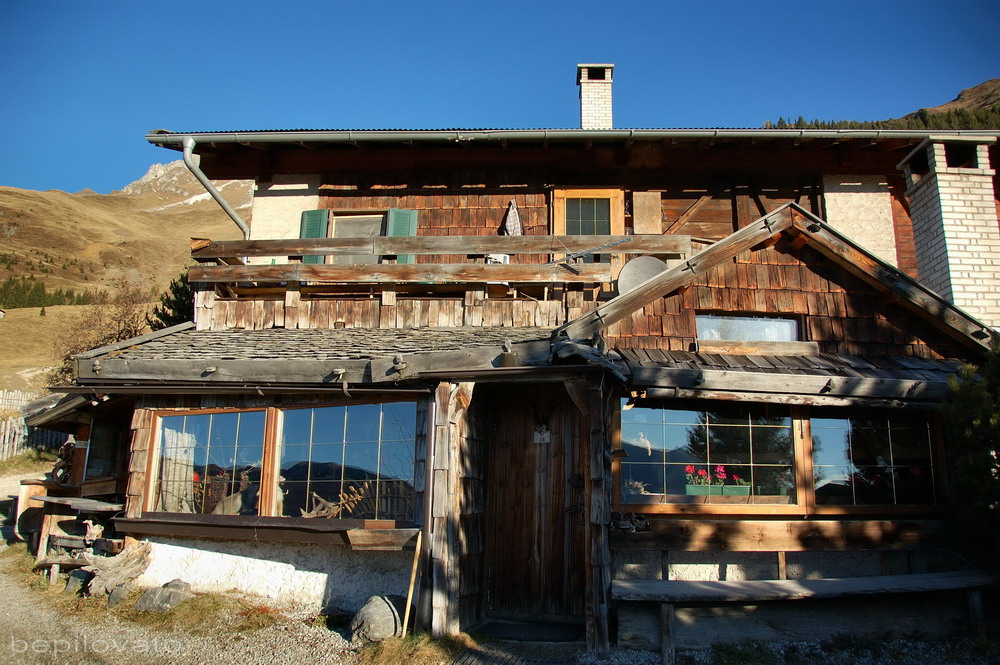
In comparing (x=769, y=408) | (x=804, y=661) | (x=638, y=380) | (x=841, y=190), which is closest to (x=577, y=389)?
(x=638, y=380)

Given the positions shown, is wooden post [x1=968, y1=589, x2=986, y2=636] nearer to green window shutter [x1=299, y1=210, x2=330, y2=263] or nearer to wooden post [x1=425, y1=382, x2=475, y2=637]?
wooden post [x1=425, y1=382, x2=475, y2=637]

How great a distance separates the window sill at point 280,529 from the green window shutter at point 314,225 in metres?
4.50

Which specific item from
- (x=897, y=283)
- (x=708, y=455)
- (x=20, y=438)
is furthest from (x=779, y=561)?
(x=20, y=438)

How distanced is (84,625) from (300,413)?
3100mm

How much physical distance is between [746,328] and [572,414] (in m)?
2.29

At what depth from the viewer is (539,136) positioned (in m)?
10.7

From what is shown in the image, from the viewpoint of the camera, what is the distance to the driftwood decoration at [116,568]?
8516 millimetres

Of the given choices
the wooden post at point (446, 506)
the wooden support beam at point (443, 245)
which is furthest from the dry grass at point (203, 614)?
the wooden support beam at point (443, 245)

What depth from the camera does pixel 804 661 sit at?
6.45 metres

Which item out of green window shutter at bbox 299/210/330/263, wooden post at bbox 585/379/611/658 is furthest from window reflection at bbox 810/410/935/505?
green window shutter at bbox 299/210/330/263

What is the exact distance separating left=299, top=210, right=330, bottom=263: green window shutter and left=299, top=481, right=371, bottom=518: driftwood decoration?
179 inches

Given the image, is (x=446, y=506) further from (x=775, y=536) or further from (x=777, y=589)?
(x=775, y=536)

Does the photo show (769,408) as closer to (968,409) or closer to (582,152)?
(968,409)

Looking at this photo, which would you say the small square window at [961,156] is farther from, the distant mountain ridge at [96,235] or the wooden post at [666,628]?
the distant mountain ridge at [96,235]
